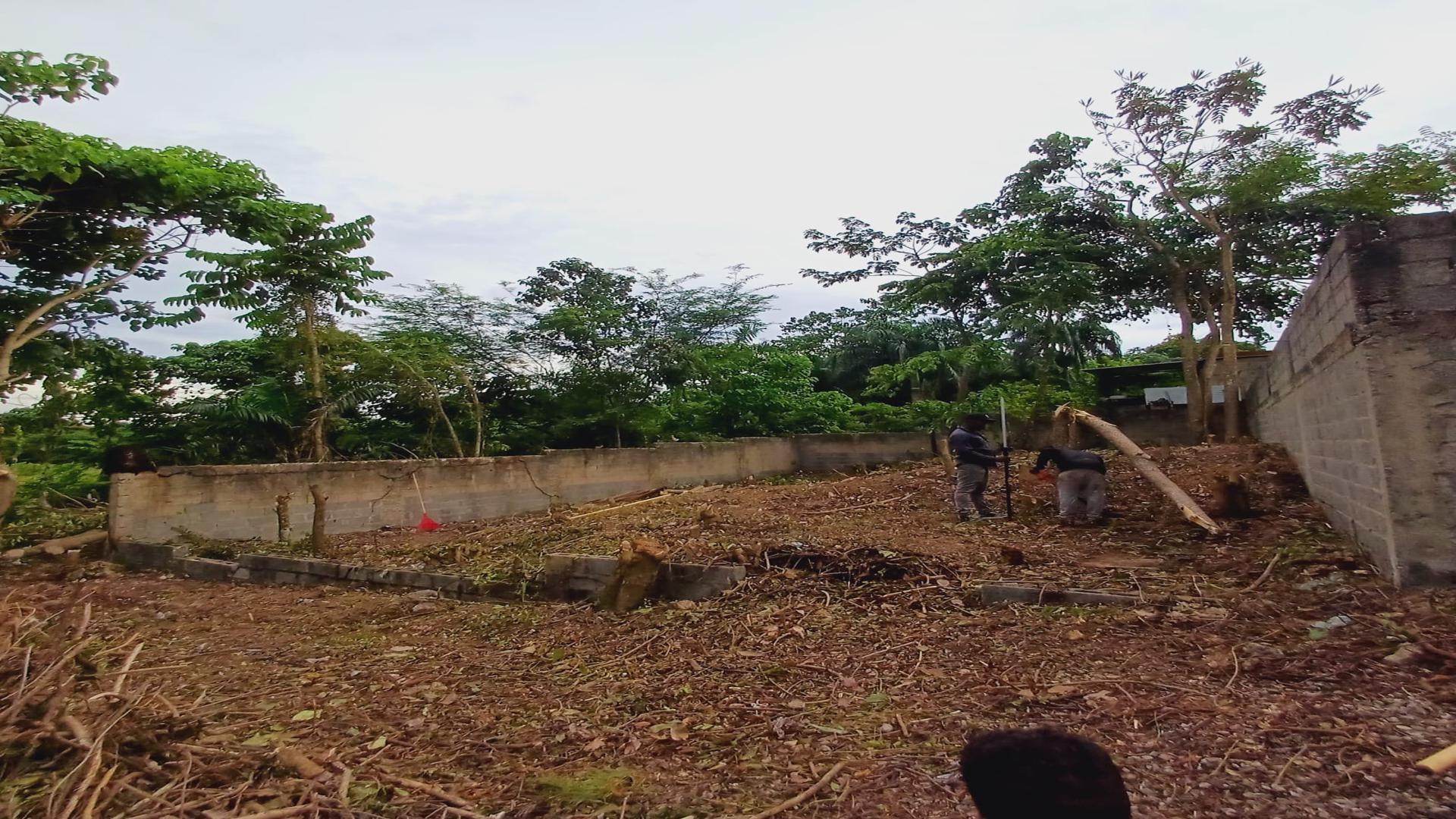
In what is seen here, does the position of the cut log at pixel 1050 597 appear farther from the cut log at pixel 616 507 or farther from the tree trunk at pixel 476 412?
the tree trunk at pixel 476 412

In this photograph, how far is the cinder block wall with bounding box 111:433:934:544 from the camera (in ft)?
30.8

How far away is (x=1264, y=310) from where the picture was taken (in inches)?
697

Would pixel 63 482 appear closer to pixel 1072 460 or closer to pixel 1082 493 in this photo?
pixel 1072 460

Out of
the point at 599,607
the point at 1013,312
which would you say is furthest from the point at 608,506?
the point at 1013,312

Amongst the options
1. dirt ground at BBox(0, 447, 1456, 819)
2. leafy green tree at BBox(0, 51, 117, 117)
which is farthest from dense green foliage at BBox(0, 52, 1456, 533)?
dirt ground at BBox(0, 447, 1456, 819)

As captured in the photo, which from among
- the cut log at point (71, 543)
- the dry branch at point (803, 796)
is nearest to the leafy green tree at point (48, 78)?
the cut log at point (71, 543)

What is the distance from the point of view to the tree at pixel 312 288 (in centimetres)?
1126

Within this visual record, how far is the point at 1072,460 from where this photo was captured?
8414 millimetres

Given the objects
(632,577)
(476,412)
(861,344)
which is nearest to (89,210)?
(476,412)

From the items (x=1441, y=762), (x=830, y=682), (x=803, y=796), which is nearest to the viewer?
(x=1441, y=762)

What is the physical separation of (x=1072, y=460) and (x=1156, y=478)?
82cm

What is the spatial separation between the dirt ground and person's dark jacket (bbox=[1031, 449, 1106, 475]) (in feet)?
2.86

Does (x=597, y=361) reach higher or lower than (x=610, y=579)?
higher

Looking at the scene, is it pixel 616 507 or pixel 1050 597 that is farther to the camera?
pixel 616 507
